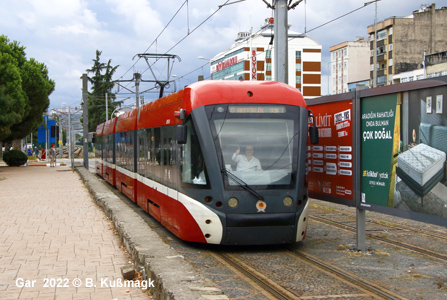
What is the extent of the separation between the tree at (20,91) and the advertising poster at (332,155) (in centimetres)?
2816

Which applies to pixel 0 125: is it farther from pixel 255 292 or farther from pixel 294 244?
pixel 255 292

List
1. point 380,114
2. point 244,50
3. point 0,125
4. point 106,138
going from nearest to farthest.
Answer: point 380,114, point 106,138, point 0,125, point 244,50

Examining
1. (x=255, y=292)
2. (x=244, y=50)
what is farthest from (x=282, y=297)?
(x=244, y=50)

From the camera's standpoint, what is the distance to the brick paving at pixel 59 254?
652cm

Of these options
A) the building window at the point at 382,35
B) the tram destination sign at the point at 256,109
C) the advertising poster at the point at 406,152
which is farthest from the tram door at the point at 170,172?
the building window at the point at 382,35

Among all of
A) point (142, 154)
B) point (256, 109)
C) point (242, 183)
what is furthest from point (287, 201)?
point (142, 154)

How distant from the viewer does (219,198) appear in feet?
28.7

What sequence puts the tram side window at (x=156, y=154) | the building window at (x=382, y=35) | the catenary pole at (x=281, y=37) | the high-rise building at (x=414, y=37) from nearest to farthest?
the tram side window at (x=156, y=154), the catenary pole at (x=281, y=37), the high-rise building at (x=414, y=37), the building window at (x=382, y=35)

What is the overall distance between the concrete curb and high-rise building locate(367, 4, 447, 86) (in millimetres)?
64892

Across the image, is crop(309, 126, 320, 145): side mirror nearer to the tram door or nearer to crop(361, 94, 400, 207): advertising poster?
crop(361, 94, 400, 207): advertising poster

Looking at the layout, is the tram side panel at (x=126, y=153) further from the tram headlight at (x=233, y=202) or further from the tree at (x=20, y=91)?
the tree at (x=20, y=91)

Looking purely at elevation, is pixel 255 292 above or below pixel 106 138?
below

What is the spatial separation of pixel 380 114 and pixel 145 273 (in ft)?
13.3

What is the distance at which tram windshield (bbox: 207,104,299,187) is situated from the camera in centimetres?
889
